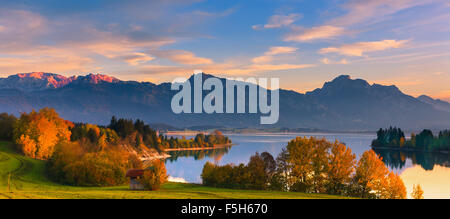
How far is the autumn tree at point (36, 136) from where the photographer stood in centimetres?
8806

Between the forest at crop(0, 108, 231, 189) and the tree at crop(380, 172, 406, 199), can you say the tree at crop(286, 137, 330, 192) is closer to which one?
the tree at crop(380, 172, 406, 199)

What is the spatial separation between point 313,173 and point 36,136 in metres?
66.4

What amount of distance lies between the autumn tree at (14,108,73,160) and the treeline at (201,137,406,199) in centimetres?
4716

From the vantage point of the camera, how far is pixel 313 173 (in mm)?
61375

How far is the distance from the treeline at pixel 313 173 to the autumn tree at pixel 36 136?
47163 mm

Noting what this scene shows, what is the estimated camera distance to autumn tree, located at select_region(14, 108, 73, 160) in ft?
289

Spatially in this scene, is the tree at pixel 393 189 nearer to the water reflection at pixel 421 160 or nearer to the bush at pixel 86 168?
the bush at pixel 86 168

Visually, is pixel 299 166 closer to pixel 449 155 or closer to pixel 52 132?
pixel 52 132

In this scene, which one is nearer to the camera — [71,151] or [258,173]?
[258,173]

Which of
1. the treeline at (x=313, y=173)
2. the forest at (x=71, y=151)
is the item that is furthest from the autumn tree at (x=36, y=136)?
the treeline at (x=313, y=173)

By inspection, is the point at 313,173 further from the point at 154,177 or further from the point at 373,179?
the point at 154,177

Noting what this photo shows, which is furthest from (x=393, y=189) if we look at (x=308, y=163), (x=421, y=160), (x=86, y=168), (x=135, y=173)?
(x=421, y=160)
